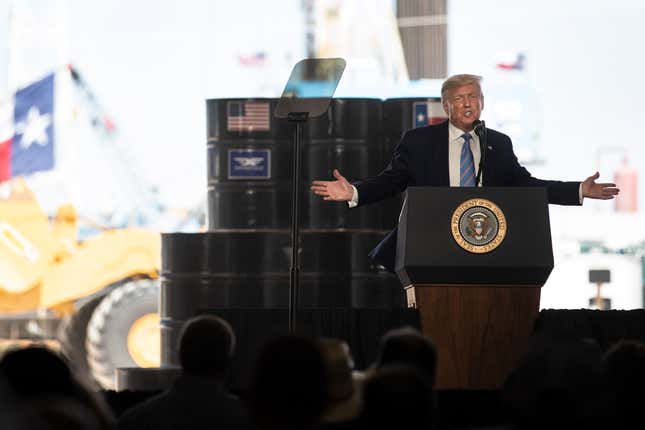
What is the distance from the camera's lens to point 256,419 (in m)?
3.31

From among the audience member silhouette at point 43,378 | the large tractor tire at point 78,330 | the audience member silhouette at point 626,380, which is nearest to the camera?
the audience member silhouette at point 43,378

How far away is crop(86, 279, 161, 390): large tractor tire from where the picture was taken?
501 inches

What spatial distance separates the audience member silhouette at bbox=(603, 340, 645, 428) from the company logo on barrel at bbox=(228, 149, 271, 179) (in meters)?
5.62

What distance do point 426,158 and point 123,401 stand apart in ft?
6.40

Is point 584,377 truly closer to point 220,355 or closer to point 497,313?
point 220,355

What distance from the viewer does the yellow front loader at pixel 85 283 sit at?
1282 cm

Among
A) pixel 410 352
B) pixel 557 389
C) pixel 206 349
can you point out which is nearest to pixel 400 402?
pixel 557 389

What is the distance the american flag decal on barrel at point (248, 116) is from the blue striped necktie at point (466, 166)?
3556 mm

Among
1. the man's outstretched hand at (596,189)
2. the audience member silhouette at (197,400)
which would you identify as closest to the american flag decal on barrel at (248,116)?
the man's outstretched hand at (596,189)

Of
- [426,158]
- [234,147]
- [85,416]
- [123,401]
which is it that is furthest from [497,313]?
[234,147]

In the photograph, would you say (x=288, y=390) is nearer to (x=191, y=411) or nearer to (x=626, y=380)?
(x=191, y=411)

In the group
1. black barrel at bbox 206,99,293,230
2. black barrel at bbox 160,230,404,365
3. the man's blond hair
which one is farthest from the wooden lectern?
black barrel at bbox 206,99,293,230

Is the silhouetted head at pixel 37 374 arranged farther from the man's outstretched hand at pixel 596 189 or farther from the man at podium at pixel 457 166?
the man's outstretched hand at pixel 596 189

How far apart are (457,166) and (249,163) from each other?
3.63 meters
